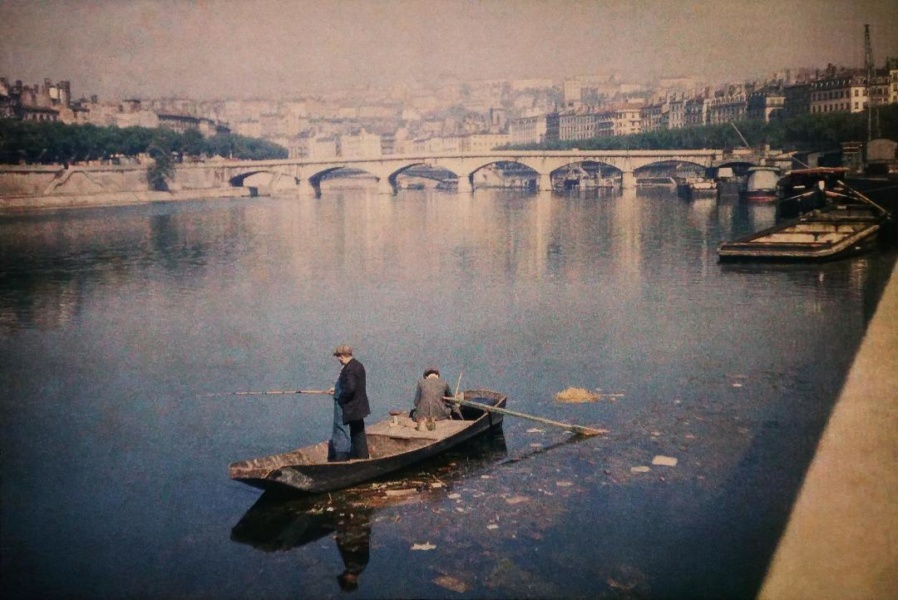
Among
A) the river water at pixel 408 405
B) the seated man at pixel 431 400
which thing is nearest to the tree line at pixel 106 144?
the river water at pixel 408 405

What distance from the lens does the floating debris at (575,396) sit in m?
7.55

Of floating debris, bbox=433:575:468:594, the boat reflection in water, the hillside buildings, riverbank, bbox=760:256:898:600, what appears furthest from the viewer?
the hillside buildings

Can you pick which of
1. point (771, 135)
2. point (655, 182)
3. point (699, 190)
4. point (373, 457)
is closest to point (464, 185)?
point (655, 182)

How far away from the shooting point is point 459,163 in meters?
46.8

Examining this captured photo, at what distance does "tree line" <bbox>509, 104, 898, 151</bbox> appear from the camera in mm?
19000

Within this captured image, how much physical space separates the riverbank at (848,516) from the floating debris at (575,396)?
1.86 metres

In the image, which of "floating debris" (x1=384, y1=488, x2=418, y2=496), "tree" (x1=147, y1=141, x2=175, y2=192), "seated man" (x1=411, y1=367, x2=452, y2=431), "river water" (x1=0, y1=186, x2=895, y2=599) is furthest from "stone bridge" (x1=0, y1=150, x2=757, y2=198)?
"floating debris" (x1=384, y1=488, x2=418, y2=496)

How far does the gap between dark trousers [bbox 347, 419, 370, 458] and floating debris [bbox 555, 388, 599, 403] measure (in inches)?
91.3

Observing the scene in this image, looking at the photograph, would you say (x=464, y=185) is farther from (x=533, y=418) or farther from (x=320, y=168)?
(x=533, y=418)

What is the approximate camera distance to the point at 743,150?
34.8m

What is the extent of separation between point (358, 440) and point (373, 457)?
18cm

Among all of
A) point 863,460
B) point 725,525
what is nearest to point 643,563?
point 725,525

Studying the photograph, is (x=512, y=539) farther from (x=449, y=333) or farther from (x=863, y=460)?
(x=449, y=333)

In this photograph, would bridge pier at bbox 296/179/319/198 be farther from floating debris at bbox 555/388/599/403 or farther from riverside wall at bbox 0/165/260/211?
floating debris at bbox 555/388/599/403
